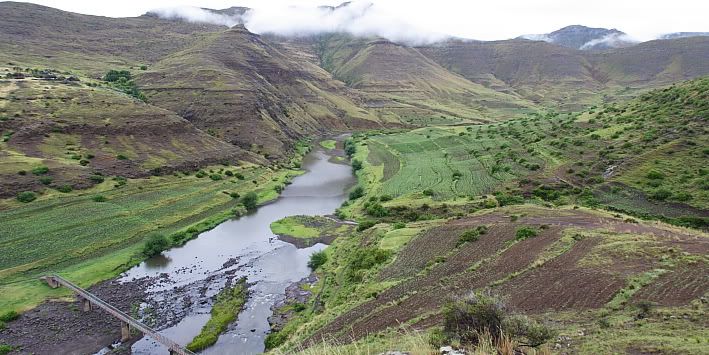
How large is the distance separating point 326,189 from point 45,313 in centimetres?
6180

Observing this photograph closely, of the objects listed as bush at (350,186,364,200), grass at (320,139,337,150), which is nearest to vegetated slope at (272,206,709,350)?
bush at (350,186,364,200)

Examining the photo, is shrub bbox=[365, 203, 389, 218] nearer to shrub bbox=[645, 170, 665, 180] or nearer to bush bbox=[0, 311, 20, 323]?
A: shrub bbox=[645, 170, 665, 180]

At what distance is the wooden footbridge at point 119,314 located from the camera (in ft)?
115

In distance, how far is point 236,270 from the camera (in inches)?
2148

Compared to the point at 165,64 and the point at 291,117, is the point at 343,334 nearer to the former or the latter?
the point at 291,117

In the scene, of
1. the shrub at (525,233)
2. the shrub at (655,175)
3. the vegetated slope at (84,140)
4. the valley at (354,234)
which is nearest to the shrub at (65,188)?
the vegetated slope at (84,140)

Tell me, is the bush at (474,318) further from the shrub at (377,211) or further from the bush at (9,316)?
the shrub at (377,211)

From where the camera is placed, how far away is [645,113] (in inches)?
3649

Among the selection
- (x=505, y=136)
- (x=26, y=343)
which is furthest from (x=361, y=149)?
(x=26, y=343)

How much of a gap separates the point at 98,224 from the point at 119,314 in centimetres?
2933

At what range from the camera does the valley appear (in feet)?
91.2

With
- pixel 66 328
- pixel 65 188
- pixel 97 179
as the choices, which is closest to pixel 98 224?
pixel 65 188

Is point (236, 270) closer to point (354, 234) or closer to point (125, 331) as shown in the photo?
point (125, 331)

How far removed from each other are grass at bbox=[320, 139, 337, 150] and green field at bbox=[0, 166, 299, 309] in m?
64.6
